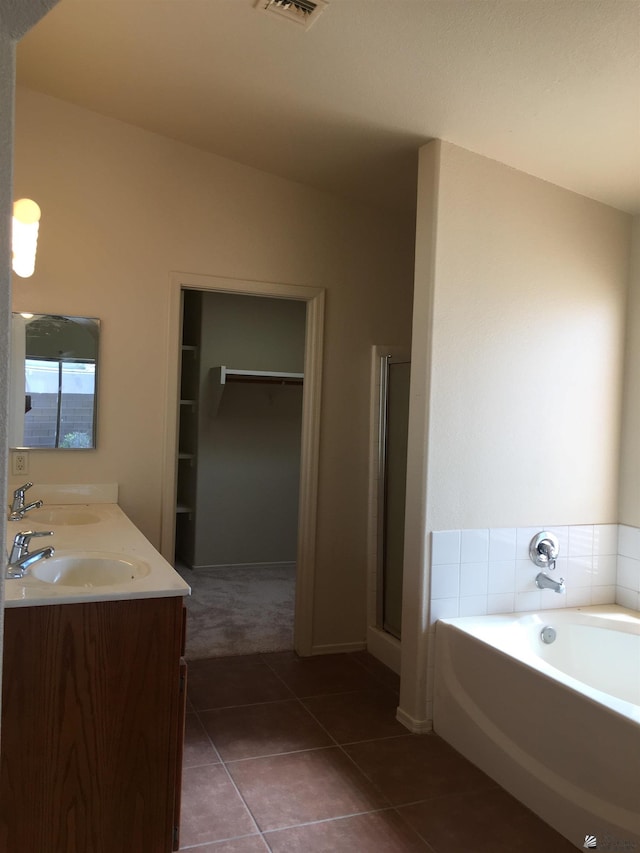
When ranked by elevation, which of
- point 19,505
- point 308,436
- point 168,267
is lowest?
point 19,505

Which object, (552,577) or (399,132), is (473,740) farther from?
(399,132)

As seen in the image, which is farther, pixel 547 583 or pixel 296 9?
pixel 547 583

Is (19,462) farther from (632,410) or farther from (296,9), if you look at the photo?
(632,410)

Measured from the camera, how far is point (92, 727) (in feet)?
6.47

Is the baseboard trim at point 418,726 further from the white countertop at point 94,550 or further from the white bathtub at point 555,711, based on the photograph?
the white countertop at point 94,550

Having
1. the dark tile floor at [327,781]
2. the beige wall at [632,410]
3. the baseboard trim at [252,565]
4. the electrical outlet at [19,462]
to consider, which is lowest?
the dark tile floor at [327,781]

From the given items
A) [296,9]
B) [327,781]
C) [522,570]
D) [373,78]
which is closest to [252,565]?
[522,570]

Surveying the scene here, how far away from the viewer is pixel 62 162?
3.40 m

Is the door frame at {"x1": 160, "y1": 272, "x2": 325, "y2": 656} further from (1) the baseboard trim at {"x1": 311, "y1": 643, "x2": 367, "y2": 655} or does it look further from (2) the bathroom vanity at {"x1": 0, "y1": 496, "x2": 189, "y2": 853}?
(2) the bathroom vanity at {"x1": 0, "y1": 496, "x2": 189, "y2": 853}

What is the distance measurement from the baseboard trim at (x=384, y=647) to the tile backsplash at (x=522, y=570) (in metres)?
0.77

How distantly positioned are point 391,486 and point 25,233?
86.4 inches

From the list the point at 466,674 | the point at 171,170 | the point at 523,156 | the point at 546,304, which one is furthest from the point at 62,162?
the point at 466,674

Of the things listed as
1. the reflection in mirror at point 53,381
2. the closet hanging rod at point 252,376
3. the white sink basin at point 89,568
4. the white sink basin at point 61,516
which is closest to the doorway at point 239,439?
the closet hanging rod at point 252,376

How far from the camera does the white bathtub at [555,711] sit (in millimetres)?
2146
